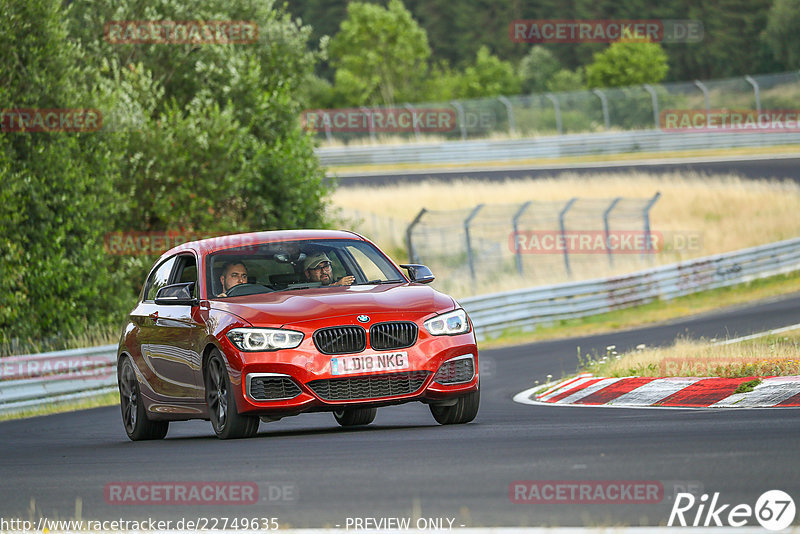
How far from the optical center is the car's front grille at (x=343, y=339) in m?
9.12

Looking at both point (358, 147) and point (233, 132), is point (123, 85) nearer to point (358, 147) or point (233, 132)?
point (233, 132)

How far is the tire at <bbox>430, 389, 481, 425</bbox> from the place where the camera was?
9.81 m

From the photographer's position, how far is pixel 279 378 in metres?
9.09

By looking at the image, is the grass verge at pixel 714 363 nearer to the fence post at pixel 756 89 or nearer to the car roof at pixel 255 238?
the car roof at pixel 255 238

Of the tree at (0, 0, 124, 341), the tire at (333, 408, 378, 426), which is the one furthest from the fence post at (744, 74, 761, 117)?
the tire at (333, 408, 378, 426)

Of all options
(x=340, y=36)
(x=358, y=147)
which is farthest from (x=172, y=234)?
(x=340, y=36)

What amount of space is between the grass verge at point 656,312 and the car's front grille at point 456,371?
13.3 meters

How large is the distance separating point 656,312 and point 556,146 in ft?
83.1

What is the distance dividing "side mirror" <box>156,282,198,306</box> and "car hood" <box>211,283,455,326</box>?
0.83ft

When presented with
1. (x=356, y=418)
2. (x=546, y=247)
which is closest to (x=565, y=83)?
(x=546, y=247)

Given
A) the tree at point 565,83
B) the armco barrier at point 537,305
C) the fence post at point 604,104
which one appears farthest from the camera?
the tree at point 565,83

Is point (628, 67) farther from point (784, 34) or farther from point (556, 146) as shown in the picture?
point (556, 146)

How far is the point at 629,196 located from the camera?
40.6 m

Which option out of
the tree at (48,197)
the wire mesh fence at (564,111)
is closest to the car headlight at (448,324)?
the tree at (48,197)
